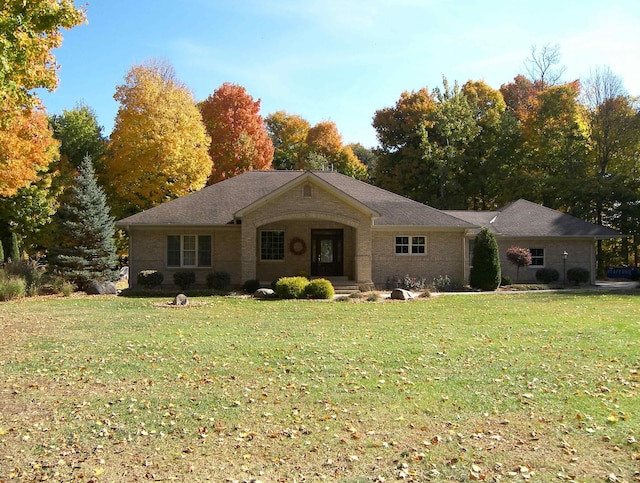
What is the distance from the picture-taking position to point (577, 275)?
1107 inches

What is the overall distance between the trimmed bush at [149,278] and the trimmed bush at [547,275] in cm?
1849

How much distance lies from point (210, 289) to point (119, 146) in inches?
611

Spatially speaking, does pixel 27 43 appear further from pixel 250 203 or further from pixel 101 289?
pixel 250 203

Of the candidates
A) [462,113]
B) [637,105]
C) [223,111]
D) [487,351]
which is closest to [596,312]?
[487,351]

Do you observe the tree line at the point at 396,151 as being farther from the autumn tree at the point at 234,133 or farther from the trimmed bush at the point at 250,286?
the trimmed bush at the point at 250,286

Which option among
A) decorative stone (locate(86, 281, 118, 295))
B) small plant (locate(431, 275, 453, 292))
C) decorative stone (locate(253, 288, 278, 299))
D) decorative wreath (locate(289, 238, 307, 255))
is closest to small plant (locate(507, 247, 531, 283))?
small plant (locate(431, 275, 453, 292))

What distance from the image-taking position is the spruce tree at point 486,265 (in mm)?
24859

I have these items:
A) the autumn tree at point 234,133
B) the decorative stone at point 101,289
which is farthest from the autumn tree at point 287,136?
the decorative stone at point 101,289

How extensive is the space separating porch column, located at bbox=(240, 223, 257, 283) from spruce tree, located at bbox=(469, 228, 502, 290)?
9.90m

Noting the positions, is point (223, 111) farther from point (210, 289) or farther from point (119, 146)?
point (210, 289)

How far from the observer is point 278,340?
11.7m

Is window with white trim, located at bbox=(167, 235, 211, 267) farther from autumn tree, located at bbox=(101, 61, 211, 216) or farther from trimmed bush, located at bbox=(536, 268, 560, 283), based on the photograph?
trimmed bush, located at bbox=(536, 268, 560, 283)

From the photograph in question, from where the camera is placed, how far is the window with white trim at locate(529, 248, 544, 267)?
29094 mm

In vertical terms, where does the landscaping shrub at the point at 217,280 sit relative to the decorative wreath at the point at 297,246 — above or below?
below
